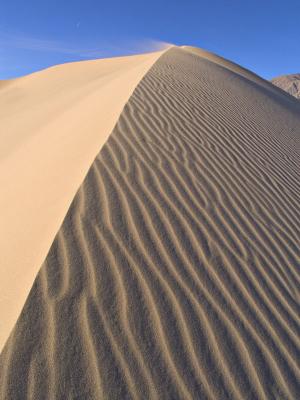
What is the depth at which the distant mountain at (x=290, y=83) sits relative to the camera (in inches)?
3290

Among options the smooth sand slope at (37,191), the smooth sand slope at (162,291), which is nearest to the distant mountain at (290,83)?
the smooth sand slope at (37,191)

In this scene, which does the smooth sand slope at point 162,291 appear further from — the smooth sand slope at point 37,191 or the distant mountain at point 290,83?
the distant mountain at point 290,83

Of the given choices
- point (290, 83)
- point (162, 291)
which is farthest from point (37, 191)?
point (290, 83)

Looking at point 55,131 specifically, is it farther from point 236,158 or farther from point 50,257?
point 50,257

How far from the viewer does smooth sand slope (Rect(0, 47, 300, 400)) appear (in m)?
1.77

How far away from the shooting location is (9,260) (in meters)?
2.34

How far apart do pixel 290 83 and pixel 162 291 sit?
95807mm

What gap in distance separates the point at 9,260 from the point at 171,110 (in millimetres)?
4170

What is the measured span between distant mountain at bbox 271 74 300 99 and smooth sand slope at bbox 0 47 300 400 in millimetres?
87843

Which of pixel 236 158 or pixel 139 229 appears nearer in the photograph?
pixel 139 229

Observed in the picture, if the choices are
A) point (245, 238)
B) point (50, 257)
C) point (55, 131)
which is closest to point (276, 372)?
point (245, 238)

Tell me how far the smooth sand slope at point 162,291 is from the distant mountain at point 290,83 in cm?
8784

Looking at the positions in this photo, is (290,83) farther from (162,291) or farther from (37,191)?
(162,291)

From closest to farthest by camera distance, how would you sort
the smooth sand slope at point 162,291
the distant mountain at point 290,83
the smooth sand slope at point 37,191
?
the smooth sand slope at point 162,291 → the smooth sand slope at point 37,191 → the distant mountain at point 290,83
